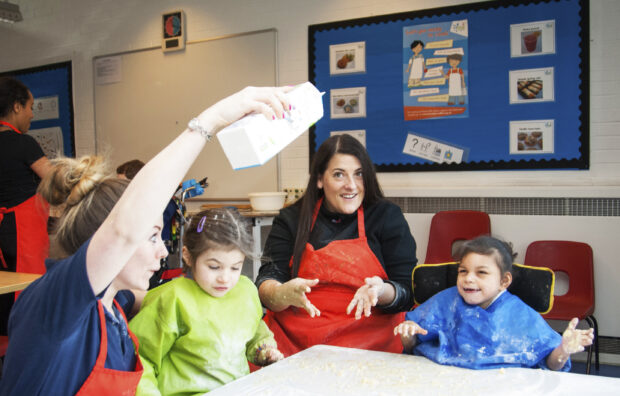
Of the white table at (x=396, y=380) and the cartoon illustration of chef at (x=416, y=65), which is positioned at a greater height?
the cartoon illustration of chef at (x=416, y=65)

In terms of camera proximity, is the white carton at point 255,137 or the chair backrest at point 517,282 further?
the chair backrest at point 517,282

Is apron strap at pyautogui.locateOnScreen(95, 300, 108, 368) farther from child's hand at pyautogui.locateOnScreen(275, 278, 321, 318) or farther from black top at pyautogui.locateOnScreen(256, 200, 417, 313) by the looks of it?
black top at pyautogui.locateOnScreen(256, 200, 417, 313)

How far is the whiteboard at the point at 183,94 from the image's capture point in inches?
197

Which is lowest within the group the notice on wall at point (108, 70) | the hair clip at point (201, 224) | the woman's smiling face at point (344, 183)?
the hair clip at point (201, 224)

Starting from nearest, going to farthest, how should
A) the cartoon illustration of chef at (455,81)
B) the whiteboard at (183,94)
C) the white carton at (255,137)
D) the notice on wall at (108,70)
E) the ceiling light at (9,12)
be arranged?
the white carton at (255,137), the cartoon illustration of chef at (455,81), the whiteboard at (183,94), the notice on wall at (108,70), the ceiling light at (9,12)

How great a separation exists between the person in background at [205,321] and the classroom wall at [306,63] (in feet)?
9.08

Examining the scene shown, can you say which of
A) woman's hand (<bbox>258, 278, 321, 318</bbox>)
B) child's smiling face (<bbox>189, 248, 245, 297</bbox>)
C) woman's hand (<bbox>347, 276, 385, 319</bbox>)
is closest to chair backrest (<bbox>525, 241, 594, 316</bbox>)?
woman's hand (<bbox>347, 276, 385, 319</bbox>)

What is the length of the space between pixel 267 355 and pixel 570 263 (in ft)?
8.82

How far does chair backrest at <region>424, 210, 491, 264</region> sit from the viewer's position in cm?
385

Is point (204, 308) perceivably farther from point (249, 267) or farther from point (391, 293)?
point (249, 267)

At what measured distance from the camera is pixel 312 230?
7.37 feet

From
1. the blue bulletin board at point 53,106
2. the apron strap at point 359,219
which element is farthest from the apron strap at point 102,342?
the blue bulletin board at point 53,106

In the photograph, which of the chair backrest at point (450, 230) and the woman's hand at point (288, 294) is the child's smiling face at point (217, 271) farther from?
the chair backrest at point (450, 230)

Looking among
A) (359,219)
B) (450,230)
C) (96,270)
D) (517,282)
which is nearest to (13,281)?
(359,219)
